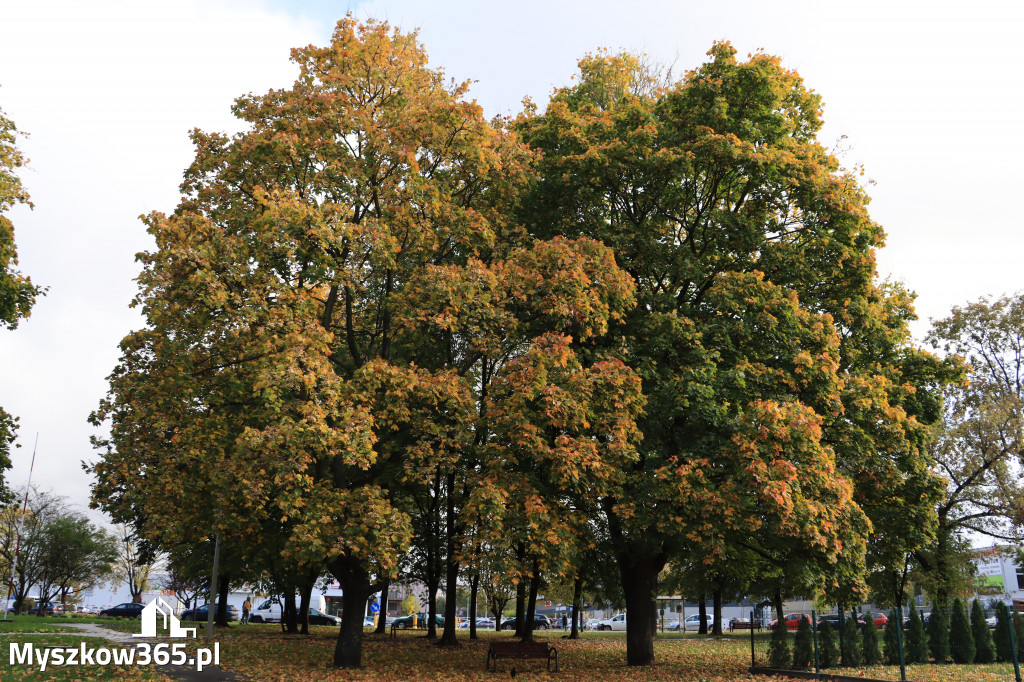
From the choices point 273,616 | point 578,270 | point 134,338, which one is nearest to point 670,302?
point 578,270

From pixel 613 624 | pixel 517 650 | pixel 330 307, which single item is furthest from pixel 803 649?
pixel 613 624

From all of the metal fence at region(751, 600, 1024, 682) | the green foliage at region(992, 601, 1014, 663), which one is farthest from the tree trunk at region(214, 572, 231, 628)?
the green foliage at region(992, 601, 1014, 663)

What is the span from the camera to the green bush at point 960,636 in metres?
22.8

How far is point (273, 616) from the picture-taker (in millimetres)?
59031

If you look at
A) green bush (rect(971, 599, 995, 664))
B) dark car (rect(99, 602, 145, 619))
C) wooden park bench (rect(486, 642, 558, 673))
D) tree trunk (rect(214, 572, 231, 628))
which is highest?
wooden park bench (rect(486, 642, 558, 673))

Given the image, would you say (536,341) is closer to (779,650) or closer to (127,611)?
(779,650)

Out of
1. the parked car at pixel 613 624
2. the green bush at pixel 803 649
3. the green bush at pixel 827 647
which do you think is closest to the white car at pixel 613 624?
the parked car at pixel 613 624

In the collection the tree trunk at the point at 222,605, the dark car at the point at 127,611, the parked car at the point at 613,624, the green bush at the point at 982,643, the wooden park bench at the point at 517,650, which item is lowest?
the parked car at the point at 613,624

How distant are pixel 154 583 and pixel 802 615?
99.6 m

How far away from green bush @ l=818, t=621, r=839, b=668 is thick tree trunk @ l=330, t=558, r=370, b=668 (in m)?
13.4

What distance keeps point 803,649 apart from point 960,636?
6765 mm

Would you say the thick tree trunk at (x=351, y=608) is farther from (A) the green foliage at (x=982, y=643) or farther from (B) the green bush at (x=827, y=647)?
(A) the green foliage at (x=982, y=643)

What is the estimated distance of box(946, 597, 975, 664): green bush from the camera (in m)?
22.8

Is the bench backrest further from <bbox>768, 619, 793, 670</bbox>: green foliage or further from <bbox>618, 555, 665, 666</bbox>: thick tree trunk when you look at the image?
<bbox>768, 619, 793, 670</bbox>: green foliage
